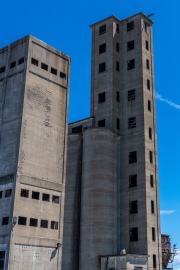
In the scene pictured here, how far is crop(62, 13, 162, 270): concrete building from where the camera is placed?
64375 mm

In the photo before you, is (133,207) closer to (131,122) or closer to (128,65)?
(131,122)

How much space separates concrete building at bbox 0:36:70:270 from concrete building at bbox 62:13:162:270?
21.3 feet

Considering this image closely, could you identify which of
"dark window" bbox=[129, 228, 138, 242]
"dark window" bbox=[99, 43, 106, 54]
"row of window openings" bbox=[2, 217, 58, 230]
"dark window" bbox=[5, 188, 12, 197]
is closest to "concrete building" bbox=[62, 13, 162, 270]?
"dark window" bbox=[99, 43, 106, 54]

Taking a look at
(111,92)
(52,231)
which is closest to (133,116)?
(111,92)

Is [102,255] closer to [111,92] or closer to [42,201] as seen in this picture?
[42,201]

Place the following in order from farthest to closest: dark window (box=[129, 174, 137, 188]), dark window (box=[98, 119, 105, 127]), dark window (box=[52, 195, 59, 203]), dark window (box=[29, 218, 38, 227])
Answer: dark window (box=[98, 119, 105, 127]), dark window (box=[129, 174, 137, 188]), dark window (box=[52, 195, 59, 203]), dark window (box=[29, 218, 38, 227])

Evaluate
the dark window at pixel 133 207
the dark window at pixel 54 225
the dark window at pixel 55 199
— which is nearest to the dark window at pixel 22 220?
the dark window at pixel 54 225

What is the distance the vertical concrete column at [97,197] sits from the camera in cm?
6366

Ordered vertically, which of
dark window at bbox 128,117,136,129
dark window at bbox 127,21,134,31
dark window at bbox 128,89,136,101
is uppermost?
dark window at bbox 127,21,134,31

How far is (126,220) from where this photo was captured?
219ft

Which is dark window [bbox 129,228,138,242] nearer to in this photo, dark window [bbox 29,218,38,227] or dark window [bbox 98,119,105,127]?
dark window [bbox 29,218,38,227]

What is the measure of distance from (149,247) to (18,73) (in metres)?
33.8

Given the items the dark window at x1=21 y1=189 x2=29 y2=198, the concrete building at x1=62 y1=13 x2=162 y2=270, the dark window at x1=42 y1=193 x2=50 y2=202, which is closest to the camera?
the dark window at x1=21 y1=189 x2=29 y2=198

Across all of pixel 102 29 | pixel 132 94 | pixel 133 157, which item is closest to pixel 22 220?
pixel 133 157
